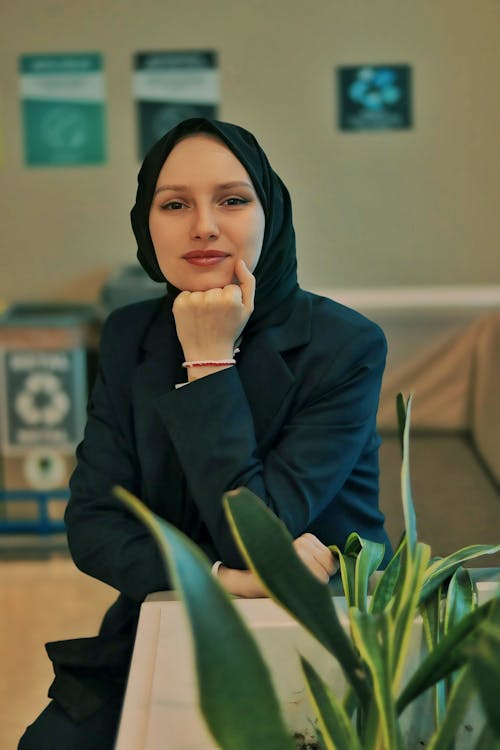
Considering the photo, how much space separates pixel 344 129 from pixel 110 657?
281cm

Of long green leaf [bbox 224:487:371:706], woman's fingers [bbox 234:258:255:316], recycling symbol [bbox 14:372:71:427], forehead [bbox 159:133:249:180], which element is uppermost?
forehead [bbox 159:133:249:180]

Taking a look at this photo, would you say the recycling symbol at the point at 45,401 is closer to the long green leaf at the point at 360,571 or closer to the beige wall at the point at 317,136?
the beige wall at the point at 317,136

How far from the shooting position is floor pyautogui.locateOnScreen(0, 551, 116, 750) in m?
2.40

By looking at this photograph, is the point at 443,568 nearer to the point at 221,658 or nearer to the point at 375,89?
the point at 221,658

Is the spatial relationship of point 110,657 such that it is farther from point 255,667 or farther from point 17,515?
point 17,515

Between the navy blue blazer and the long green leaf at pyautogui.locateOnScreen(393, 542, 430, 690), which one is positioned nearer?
the long green leaf at pyautogui.locateOnScreen(393, 542, 430, 690)

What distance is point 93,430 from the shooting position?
132cm

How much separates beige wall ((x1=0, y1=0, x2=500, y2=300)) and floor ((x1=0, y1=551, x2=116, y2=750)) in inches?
47.5

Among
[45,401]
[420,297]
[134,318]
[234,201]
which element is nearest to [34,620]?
[45,401]

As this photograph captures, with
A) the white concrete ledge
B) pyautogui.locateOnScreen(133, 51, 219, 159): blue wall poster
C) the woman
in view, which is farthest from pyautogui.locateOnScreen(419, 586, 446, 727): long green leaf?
pyautogui.locateOnScreen(133, 51, 219, 159): blue wall poster

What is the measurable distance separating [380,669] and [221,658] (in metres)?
0.19

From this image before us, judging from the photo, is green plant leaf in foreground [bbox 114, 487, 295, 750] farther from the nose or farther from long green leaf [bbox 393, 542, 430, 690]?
the nose

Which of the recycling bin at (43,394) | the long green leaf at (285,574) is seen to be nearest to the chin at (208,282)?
the long green leaf at (285,574)

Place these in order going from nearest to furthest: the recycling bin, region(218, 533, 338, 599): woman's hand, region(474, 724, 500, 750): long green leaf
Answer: region(474, 724, 500, 750): long green leaf, region(218, 533, 338, 599): woman's hand, the recycling bin
